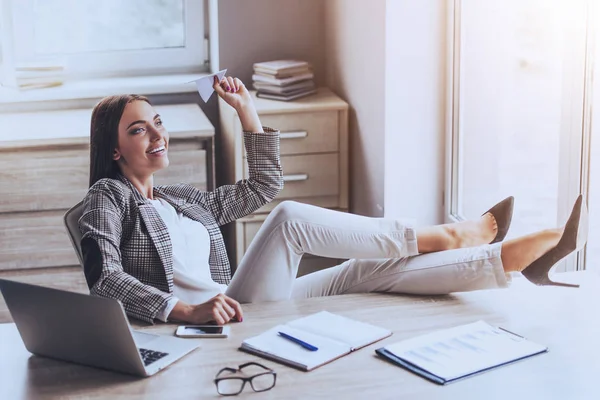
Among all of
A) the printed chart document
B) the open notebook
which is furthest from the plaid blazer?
the printed chart document

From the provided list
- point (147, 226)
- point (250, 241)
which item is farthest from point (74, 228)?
point (250, 241)

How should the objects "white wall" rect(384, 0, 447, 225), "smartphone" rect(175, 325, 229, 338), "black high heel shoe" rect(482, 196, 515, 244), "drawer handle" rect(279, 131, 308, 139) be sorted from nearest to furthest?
"smartphone" rect(175, 325, 229, 338)
"black high heel shoe" rect(482, 196, 515, 244)
"white wall" rect(384, 0, 447, 225)
"drawer handle" rect(279, 131, 308, 139)

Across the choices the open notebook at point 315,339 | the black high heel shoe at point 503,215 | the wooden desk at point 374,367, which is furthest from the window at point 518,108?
the open notebook at point 315,339

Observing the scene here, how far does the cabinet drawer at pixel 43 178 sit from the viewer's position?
337 centimetres

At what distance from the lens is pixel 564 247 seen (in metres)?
2.35

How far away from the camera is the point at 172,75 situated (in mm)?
4109

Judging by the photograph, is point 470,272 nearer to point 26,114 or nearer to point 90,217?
point 90,217

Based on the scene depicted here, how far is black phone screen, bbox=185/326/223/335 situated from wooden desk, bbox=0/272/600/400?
3cm

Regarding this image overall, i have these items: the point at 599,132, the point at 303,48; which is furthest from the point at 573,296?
the point at 303,48

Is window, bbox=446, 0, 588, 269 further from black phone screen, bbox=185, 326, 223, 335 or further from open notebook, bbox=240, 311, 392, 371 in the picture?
black phone screen, bbox=185, 326, 223, 335

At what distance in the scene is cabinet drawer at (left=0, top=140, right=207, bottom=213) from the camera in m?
3.37

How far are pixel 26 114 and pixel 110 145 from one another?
58.7 inches

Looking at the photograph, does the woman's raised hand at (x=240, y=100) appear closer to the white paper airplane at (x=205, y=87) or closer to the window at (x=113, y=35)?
the white paper airplane at (x=205, y=87)

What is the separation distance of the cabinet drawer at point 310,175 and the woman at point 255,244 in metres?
0.98
